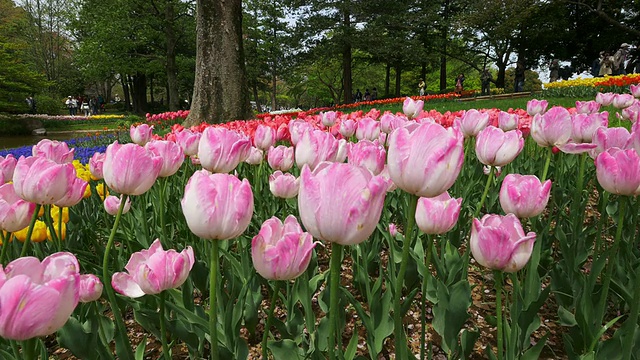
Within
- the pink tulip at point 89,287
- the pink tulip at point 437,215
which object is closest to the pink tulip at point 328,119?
the pink tulip at point 437,215

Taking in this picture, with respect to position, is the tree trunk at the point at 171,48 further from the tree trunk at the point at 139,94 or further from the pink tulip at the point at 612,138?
the pink tulip at the point at 612,138

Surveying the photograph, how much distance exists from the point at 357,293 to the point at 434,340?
46 centimetres

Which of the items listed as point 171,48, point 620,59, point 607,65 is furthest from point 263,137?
point 607,65

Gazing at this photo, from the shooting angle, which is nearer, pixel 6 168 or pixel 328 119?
pixel 6 168

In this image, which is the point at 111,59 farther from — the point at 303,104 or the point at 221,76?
the point at 303,104

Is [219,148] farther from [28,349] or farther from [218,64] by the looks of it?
[218,64]

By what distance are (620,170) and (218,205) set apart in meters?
1.05

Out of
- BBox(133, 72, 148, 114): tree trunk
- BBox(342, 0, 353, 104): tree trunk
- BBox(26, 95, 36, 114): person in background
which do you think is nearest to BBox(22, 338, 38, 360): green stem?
BBox(342, 0, 353, 104): tree trunk

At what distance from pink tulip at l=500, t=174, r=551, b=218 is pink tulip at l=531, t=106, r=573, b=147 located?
629mm

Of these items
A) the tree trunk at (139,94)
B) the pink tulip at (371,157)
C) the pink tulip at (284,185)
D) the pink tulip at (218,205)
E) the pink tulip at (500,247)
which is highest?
the tree trunk at (139,94)

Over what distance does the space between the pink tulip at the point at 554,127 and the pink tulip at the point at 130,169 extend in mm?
1503

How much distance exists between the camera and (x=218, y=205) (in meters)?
0.89

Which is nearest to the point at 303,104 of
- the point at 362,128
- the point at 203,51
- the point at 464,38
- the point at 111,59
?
the point at 464,38

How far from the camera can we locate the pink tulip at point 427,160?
0.84 m
